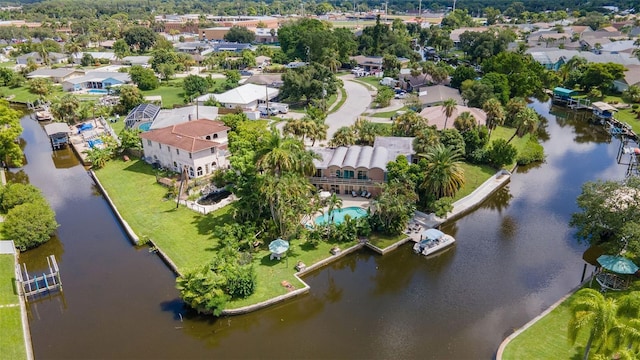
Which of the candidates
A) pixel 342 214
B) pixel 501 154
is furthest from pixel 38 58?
pixel 501 154

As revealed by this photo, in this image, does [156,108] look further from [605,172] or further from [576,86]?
[576,86]

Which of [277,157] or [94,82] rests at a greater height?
[277,157]

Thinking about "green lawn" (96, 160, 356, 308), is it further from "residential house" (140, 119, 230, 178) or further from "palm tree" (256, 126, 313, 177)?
"palm tree" (256, 126, 313, 177)

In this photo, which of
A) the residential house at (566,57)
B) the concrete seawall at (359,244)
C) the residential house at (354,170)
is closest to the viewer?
the concrete seawall at (359,244)

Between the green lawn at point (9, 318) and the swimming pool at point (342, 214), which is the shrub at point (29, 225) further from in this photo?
the swimming pool at point (342, 214)

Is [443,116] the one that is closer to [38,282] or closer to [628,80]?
[628,80]

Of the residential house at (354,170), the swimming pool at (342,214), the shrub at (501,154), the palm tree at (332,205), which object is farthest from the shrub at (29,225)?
the shrub at (501,154)
